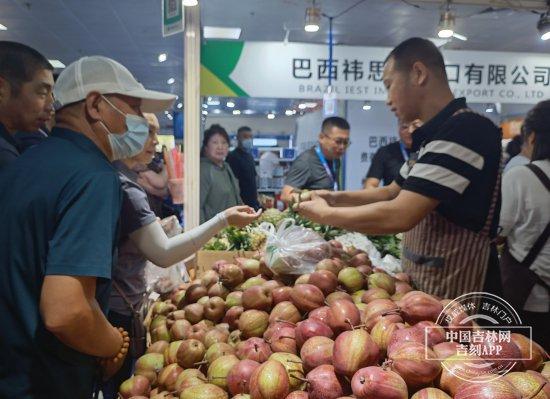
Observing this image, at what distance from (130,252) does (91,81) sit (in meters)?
0.88

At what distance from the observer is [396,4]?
702 cm

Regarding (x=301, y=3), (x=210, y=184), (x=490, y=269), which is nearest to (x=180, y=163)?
(x=210, y=184)

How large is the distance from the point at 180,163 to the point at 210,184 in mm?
747

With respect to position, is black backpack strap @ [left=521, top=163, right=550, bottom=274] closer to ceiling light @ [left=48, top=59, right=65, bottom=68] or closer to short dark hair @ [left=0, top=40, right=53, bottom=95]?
short dark hair @ [left=0, top=40, right=53, bottom=95]

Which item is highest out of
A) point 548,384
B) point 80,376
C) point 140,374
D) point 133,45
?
point 133,45

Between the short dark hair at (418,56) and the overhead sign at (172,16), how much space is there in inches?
69.6

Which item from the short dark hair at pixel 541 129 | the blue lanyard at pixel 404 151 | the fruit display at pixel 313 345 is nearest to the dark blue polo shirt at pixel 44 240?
the fruit display at pixel 313 345

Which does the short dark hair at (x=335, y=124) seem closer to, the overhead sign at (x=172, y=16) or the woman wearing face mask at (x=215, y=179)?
the woman wearing face mask at (x=215, y=179)

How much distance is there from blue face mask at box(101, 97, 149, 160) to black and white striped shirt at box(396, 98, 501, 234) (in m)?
1.02

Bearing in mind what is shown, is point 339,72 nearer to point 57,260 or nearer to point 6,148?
point 6,148

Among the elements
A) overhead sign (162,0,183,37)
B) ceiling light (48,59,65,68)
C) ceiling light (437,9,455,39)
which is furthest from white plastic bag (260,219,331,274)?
ceiling light (48,59,65,68)

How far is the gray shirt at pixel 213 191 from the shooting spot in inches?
189

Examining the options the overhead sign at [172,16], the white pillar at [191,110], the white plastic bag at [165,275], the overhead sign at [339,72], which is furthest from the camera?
the overhead sign at [339,72]

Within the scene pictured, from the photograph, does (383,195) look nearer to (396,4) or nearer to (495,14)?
(396,4)
